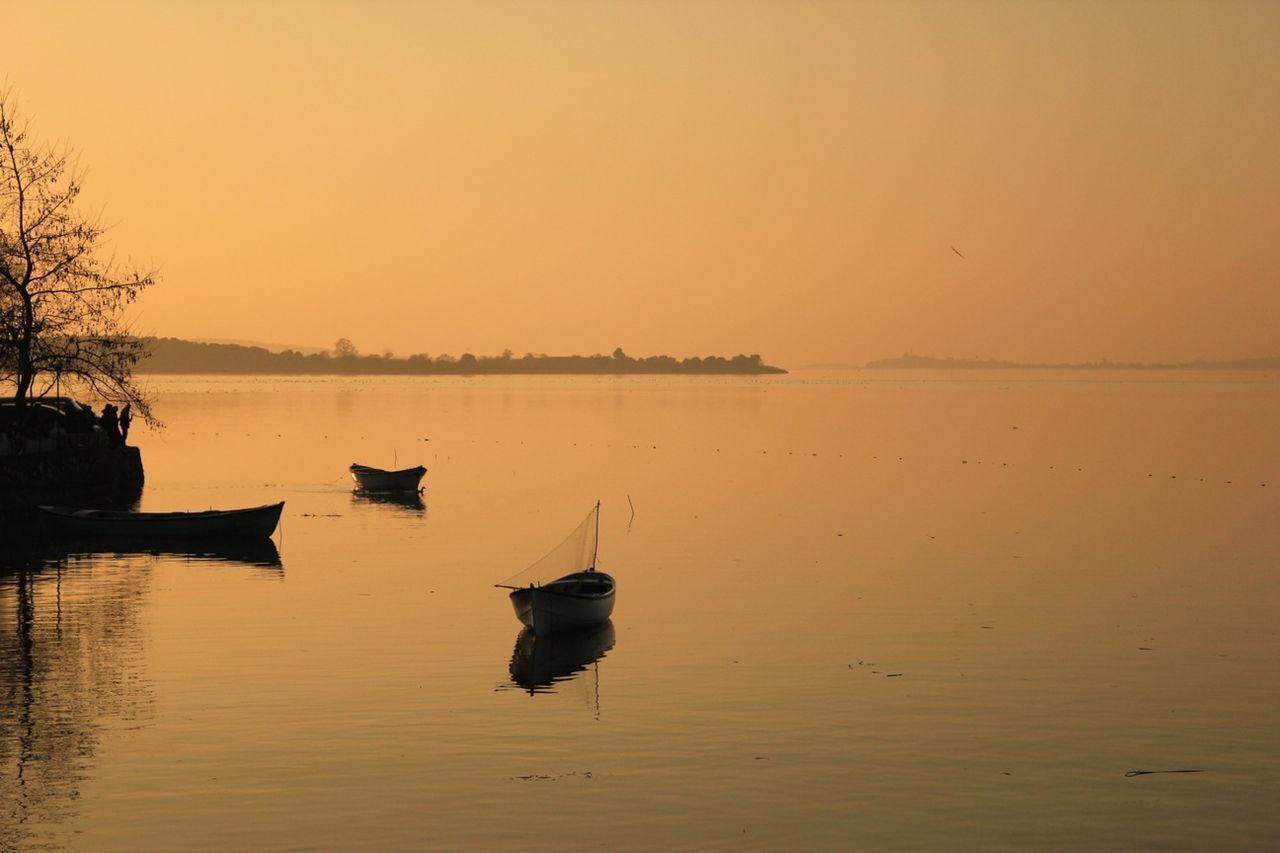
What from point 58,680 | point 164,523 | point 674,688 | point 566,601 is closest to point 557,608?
point 566,601

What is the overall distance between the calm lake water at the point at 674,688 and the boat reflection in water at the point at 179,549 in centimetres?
59

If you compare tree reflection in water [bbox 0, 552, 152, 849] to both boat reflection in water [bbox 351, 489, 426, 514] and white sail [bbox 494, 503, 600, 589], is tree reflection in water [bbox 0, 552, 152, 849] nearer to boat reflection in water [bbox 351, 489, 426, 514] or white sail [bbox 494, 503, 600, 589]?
white sail [bbox 494, 503, 600, 589]

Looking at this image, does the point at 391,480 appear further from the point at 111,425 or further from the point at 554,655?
the point at 554,655

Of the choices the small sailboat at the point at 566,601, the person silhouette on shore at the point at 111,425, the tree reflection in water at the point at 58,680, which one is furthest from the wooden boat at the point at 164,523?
the person silhouette on shore at the point at 111,425

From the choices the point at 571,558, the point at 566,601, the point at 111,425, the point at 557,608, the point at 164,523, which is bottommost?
the point at 164,523

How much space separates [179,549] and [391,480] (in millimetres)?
26228

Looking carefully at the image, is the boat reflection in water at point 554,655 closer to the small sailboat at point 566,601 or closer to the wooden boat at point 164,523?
the small sailboat at point 566,601

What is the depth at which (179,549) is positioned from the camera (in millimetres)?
59594

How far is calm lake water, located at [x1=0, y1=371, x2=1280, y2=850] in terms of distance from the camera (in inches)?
953

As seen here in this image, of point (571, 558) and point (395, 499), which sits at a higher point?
point (571, 558)

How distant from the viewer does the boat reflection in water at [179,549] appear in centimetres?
5756

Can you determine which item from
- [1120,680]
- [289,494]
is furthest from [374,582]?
[289,494]

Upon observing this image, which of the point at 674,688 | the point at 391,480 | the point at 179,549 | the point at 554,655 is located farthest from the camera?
the point at 391,480

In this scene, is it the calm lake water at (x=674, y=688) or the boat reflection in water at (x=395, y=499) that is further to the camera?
the boat reflection in water at (x=395, y=499)
